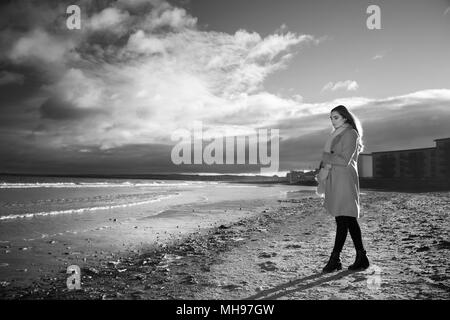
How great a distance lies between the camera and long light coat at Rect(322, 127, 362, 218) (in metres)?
4.93

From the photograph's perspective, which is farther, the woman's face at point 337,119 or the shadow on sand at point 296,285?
the woman's face at point 337,119

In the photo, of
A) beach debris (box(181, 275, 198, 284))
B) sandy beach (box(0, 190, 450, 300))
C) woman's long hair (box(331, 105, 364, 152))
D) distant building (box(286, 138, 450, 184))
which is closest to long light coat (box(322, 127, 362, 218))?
woman's long hair (box(331, 105, 364, 152))

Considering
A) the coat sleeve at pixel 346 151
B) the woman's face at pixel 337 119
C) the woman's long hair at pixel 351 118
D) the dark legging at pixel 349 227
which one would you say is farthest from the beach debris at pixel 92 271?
the woman's long hair at pixel 351 118

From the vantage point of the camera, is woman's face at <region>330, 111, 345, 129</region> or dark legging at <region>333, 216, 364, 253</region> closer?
dark legging at <region>333, 216, 364, 253</region>

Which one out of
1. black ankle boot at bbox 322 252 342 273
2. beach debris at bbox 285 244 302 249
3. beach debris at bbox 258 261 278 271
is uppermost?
black ankle boot at bbox 322 252 342 273

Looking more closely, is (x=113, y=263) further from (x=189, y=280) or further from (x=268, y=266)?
(x=268, y=266)

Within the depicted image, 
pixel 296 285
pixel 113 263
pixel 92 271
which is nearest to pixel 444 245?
pixel 296 285

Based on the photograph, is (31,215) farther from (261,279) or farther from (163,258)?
(261,279)

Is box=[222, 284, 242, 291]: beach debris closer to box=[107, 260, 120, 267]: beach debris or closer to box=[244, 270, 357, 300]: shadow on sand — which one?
box=[244, 270, 357, 300]: shadow on sand

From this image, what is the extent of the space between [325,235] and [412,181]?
64.3 meters

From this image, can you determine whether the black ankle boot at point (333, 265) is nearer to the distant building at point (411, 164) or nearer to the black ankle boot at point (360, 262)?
the black ankle boot at point (360, 262)

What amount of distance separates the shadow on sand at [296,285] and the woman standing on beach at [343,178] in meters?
0.22

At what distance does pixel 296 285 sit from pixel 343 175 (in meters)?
1.99

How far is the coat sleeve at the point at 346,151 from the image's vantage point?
4926 millimetres
